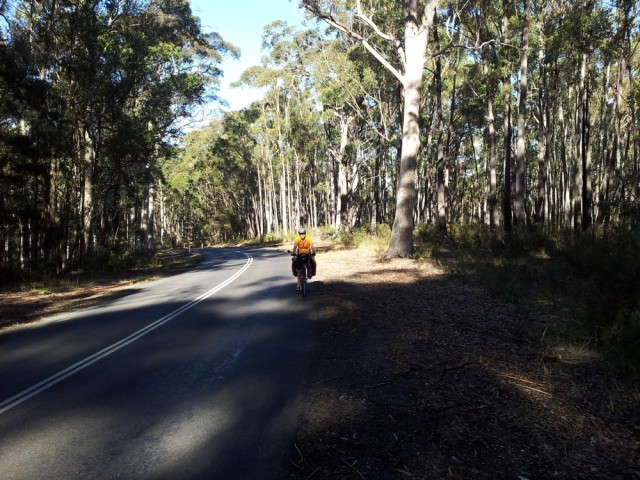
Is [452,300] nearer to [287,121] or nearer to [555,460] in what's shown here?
[555,460]

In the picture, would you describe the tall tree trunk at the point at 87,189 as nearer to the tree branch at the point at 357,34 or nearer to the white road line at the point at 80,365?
the tree branch at the point at 357,34

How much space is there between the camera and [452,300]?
9.15 metres

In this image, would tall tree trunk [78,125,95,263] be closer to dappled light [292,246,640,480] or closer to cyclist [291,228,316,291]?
cyclist [291,228,316,291]

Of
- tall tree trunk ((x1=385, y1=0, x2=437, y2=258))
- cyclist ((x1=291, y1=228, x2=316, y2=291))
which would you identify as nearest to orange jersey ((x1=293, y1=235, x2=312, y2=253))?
cyclist ((x1=291, y1=228, x2=316, y2=291))

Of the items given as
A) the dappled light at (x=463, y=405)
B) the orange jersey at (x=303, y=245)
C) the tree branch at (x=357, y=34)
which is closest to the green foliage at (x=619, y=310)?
the dappled light at (x=463, y=405)

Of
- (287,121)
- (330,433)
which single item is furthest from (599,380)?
(287,121)

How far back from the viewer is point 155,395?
4.95 m

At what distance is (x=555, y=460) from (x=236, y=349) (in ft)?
14.7

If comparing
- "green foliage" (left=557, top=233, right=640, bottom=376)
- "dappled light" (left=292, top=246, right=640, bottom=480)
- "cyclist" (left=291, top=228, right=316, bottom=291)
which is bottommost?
"dappled light" (left=292, top=246, right=640, bottom=480)

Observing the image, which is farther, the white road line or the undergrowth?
the undergrowth

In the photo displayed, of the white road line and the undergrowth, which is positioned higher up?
the undergrowth

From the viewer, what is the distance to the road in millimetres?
3604

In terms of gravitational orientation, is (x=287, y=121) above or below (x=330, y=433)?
above

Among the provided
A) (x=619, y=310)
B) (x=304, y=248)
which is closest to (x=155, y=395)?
(x=619, y=310)
